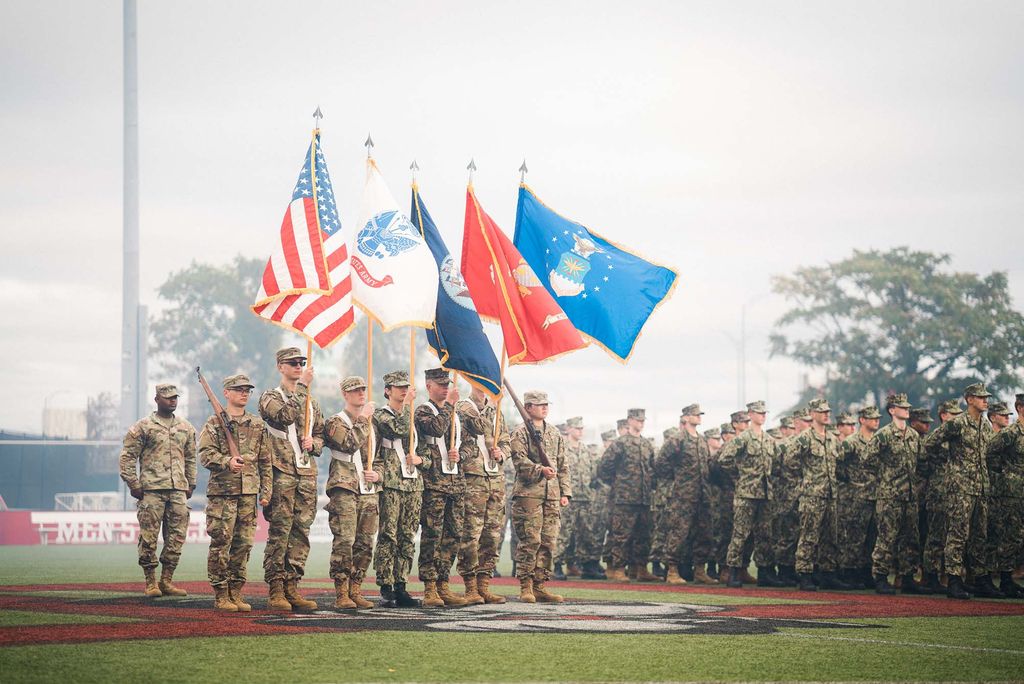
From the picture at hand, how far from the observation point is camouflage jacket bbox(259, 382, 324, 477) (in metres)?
11.1

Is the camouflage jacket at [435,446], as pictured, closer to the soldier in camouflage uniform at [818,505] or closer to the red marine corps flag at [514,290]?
the red marine corps flag at [514,290]

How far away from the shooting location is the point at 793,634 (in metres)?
9.80

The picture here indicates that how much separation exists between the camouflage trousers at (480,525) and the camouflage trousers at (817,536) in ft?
14.8

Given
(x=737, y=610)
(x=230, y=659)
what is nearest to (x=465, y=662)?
(x=230, y=659)

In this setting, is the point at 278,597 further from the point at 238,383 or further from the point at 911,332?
the point at 911,332

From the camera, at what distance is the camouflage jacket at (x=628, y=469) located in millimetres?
17297

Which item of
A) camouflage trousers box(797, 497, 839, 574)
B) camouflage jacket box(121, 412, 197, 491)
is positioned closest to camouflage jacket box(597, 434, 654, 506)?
camouflage trousers box(797, 497, 839, 574)

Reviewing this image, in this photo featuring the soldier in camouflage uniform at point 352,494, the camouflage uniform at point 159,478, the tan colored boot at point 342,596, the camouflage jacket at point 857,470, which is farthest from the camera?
the camouflage jacket at point 857,470

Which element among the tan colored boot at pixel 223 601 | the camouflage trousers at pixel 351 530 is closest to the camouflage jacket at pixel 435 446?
the camouflage trousers at pixel 351 530

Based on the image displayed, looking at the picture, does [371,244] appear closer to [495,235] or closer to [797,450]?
[495,235]

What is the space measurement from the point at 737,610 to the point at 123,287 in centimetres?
3014

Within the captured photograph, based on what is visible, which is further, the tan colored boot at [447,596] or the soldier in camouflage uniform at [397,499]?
the tan colored boot at [447,596]

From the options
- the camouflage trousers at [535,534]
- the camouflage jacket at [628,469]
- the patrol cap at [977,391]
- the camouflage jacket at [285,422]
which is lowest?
the camouflage trousers at [535,534]

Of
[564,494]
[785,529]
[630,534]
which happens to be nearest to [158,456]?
[564,494]
